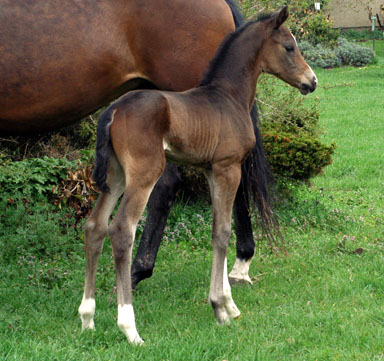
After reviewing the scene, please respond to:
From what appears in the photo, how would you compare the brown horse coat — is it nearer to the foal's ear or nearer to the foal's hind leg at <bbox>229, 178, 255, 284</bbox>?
the foal's ear

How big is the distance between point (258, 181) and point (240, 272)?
81cm

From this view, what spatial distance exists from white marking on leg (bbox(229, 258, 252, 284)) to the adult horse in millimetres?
499

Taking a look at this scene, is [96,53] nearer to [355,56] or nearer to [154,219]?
[154,219]

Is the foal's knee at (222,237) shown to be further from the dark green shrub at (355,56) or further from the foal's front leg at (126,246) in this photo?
the dark green shrub at (355,56)

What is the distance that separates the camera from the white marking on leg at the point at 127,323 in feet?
12.3

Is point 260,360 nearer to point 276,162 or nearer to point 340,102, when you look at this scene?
point 276,162

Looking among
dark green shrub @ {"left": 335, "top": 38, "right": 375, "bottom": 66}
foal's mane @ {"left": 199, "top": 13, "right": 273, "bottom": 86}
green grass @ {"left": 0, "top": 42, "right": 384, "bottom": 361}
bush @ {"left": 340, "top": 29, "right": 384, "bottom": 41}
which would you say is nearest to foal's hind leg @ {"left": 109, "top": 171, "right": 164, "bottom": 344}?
green grass @ {"left": 0, "top": 42, "right": 384, "bottom": 361}

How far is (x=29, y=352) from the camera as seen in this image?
3.68 m

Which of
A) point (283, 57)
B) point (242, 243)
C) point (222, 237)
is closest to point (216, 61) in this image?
point (283, 57)

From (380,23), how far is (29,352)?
27767mm

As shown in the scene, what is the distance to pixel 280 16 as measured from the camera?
14.3 feet

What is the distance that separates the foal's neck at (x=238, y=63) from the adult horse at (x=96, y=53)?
0.40 m

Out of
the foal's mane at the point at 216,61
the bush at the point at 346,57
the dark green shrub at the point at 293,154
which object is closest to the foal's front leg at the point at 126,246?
the foal's mane at the point at 216,61

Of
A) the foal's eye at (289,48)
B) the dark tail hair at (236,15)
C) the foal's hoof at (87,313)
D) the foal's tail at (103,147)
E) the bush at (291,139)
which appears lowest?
the bush at (291,139)
